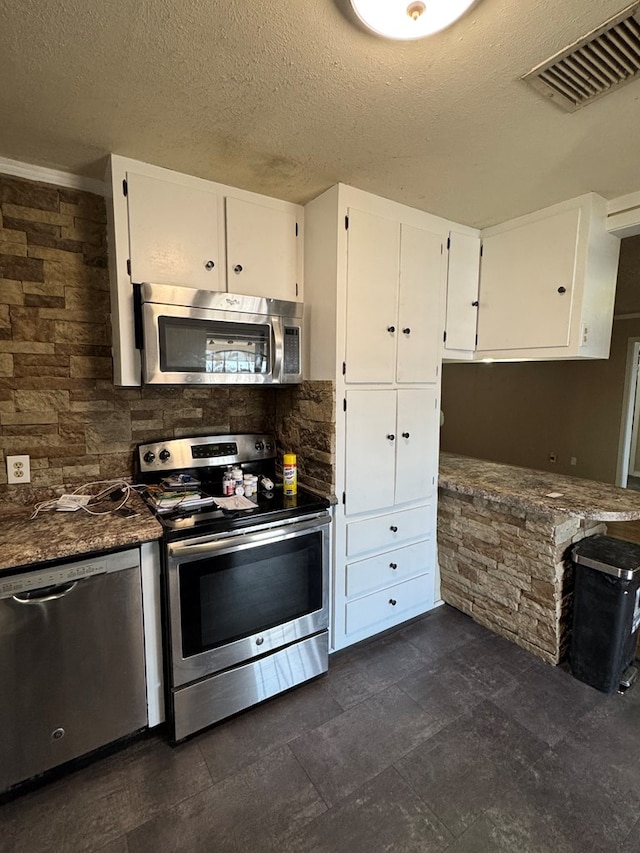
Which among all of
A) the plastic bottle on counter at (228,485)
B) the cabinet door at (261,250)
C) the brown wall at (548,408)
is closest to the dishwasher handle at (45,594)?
the plastic bottle on counter at (228,485)

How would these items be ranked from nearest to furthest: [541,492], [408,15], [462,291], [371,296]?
[408,15]
[371,296]
[541,492]
[462,291]

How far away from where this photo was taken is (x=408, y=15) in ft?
3.34

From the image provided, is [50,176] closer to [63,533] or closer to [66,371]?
[66,371]

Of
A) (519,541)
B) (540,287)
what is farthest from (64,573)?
(540,287)

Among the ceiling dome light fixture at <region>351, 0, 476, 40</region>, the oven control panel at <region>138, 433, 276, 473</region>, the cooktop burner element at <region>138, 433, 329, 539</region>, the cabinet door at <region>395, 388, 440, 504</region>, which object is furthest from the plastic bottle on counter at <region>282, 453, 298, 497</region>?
the ceiling dome light fixture at <region>351, 0, 476, 40</region>

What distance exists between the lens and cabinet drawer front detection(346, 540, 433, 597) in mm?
2225

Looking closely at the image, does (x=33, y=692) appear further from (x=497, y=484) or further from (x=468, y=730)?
(x=497, y=484)

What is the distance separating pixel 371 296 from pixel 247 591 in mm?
1543

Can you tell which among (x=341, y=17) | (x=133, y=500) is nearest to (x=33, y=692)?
(x=133, y=500)

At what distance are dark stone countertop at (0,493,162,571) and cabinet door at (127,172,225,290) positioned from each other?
40.5 inches

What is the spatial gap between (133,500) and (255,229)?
1.45 metres

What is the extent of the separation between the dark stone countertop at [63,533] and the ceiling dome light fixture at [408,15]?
Answer: 1.72 m

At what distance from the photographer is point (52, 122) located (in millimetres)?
1466

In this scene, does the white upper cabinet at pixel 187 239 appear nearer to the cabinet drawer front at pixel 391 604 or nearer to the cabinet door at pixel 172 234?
the cabinet door at pixel 172 234
